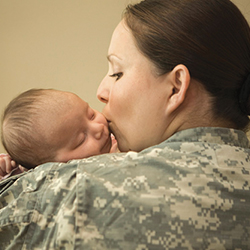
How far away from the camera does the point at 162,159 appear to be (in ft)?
2.92

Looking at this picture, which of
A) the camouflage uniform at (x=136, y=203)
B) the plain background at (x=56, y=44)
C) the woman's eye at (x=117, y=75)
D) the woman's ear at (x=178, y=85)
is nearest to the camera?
the camouflage uniform at (x=136, y=203)

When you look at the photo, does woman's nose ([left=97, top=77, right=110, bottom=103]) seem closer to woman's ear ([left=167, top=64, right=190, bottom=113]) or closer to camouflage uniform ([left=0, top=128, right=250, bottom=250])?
woman's ear ([left=167, top=64, right=190, bottom=113])

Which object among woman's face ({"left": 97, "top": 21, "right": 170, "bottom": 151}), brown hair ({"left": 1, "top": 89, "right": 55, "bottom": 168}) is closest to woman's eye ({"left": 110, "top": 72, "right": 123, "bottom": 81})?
woman's face ({"left": 97, "top": 21, "right": 170, "bottom": 151})

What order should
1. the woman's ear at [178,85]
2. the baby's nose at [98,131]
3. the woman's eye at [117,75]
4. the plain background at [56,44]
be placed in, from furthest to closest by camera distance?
1. the plain background at [56,44]
2. the baby's nose at [98,131]
3. the woman's eye at [117,75]
4. the woman's ear at [178,85]

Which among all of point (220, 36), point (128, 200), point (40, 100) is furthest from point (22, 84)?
point (128, 200)

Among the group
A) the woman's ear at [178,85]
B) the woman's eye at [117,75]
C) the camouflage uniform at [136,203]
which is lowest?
the camouflage uniform at [136,203]

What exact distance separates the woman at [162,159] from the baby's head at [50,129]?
91mm

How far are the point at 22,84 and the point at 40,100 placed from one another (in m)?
1.28

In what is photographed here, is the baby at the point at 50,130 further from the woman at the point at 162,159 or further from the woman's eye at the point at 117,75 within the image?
the woman's eye at the point at 117,75

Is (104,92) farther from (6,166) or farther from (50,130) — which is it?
(6,166)

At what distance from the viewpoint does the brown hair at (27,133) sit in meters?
1.22

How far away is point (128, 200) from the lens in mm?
814

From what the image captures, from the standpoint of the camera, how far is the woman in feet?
2.66

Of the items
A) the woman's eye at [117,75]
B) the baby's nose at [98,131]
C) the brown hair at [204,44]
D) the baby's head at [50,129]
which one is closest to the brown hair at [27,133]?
the baby's head at [50,129]
